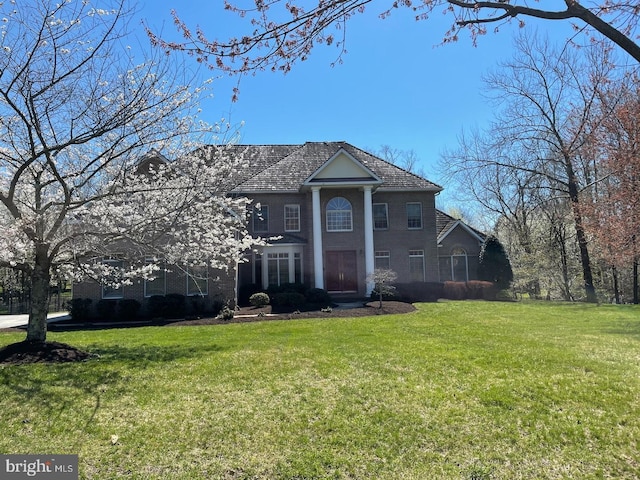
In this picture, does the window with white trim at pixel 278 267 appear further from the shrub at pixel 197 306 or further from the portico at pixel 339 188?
the shrub at pixel 197 306

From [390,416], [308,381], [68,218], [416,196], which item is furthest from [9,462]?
[416,196]

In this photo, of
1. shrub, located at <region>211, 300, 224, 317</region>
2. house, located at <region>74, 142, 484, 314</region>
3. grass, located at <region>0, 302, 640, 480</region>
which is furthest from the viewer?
house, located at <region>74, 142, 484, 314</region>

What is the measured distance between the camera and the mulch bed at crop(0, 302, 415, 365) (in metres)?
7.91

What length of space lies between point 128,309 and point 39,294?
9.06 meters

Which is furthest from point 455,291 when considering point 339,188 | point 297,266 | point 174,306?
point 174,306

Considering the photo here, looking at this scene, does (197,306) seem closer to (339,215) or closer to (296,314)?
(296,314)

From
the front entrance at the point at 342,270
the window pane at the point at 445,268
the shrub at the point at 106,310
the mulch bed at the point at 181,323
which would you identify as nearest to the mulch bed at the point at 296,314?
the mulch bed at the point at 181,323

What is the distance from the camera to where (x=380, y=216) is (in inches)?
941

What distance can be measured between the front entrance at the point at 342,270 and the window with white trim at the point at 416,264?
338 cm

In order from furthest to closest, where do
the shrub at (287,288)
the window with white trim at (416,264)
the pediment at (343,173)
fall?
the window with white trim at (416,264)
the pediment at (343,173)
the shrub at (287,288)

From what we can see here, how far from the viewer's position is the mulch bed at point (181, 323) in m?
7.91

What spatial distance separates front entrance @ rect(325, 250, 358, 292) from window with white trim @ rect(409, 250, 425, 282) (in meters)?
3.38

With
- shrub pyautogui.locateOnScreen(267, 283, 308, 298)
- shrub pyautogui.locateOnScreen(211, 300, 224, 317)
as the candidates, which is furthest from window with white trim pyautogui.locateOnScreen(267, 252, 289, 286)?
shrub pyautogui.locateOnScreen(211, 300, 224, 317)

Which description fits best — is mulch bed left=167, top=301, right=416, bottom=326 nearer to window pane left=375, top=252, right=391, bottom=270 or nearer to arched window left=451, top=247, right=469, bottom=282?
window pane left=375, top=252, right=391, bottom=270
